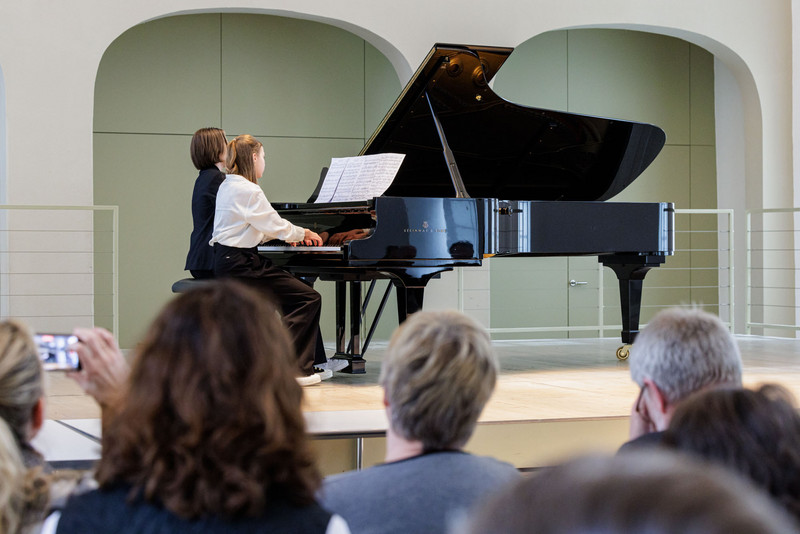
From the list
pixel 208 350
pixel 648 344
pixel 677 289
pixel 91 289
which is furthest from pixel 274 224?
pixel 677 289

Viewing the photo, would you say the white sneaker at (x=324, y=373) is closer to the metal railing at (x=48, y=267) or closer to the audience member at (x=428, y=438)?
the metal railing at (x=48, y=267)

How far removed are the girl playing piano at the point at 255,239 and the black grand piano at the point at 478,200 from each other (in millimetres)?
211

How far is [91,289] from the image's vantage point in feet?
21.3

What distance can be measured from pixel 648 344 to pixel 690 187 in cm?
752

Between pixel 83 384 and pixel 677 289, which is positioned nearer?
pixel 83 384

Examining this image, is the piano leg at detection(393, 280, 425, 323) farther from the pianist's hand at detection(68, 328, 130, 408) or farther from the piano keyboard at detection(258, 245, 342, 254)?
the pianist's hand at detection(68, 328, 130, 408)

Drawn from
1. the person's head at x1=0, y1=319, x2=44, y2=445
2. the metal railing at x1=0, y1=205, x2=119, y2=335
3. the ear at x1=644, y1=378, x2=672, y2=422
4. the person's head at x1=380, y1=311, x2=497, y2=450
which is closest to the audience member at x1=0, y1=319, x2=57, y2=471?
the person's head at x1=0, y1=319, x2=44, y2=445

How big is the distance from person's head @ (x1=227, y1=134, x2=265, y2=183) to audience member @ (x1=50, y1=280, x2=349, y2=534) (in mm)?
3616

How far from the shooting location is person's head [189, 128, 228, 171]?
495 cm

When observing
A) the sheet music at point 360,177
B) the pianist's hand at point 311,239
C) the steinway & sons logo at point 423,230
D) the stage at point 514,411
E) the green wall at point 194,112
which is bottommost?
the stage at point 514,411

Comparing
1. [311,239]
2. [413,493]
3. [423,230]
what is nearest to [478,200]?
[423,230]

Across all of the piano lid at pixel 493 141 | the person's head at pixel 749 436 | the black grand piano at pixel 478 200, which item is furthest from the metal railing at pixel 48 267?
the person's head at pixel 749 436

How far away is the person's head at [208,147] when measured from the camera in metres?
4.95

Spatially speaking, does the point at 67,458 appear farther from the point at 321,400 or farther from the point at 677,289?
the point at 677,289
